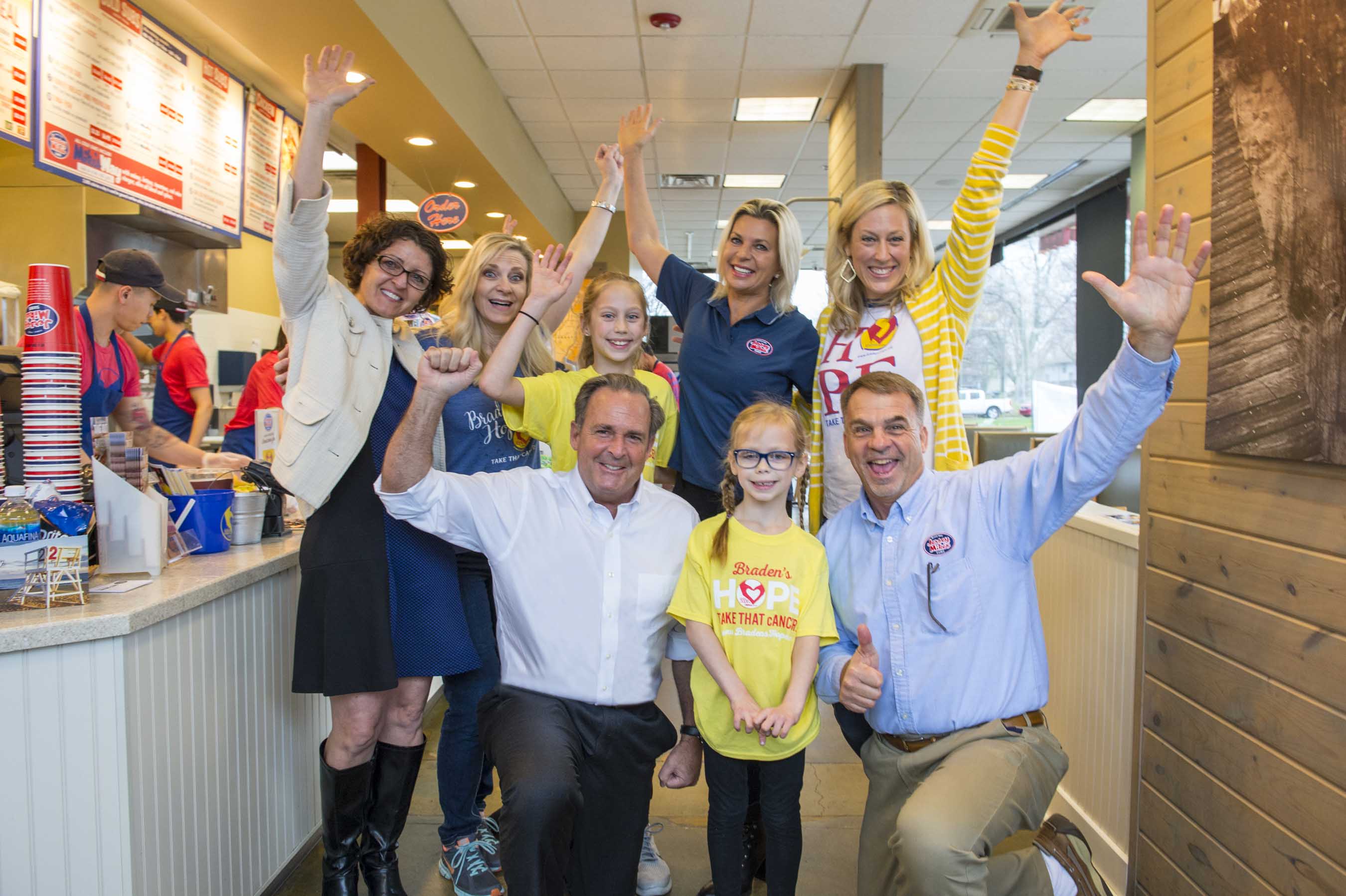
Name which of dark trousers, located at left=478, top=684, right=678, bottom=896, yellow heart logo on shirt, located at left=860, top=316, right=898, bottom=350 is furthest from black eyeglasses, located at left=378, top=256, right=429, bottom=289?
yellow heart logo on shirt, located at left=860, top=316, right=898, bottom=350

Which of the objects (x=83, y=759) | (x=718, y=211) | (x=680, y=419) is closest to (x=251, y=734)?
(x=83, y=759)

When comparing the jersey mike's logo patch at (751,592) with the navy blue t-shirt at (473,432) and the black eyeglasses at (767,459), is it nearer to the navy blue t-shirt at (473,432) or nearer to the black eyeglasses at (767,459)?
the black eyeglasses at (767,459)

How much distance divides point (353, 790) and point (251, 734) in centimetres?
31

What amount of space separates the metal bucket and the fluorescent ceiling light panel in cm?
841

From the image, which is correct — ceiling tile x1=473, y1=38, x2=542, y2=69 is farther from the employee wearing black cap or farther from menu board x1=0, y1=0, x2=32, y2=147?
the employee wearing black cap

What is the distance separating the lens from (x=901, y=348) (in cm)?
213

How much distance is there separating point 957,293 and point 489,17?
4.10 metres

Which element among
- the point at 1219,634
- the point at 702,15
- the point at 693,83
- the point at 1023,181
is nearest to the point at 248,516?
the point at 1219,634

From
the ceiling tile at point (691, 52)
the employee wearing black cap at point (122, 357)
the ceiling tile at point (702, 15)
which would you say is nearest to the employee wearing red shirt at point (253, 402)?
the employee wearing black cap at point (122, 357)

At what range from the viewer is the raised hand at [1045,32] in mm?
2023

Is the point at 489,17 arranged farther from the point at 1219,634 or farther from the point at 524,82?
the point at 1219,634

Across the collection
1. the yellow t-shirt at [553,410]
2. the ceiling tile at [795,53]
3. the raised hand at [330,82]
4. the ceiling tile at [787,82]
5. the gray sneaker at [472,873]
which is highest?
the ceiling tile at [787,82]

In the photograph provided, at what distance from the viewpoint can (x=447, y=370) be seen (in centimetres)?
178

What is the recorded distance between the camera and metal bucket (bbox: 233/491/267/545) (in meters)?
2.40
